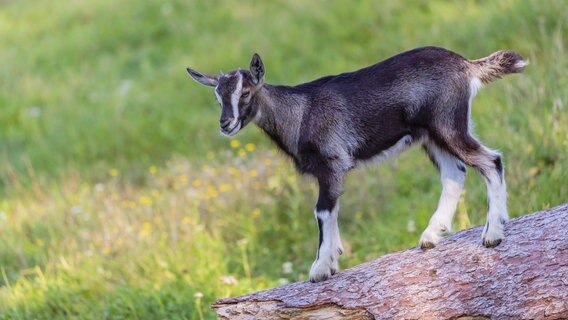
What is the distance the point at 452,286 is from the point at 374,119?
112 cm

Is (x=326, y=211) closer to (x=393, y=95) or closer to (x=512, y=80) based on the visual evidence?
(x=393, y=95)

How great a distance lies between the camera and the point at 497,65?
193 inches

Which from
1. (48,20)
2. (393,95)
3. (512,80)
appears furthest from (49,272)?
(48,20)

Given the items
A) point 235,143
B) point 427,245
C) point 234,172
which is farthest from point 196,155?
point 427,245

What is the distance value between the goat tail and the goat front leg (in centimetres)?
106

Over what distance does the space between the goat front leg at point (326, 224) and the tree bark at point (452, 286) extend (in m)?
0.09

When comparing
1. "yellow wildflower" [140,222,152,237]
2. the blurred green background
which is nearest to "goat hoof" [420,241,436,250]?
the blurred green background

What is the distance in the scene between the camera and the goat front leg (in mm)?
4797

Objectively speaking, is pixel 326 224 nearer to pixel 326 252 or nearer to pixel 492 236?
pixel 326 252

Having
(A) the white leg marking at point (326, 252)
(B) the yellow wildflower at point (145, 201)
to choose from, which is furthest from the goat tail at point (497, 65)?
(B) the yellow wildflower at point (145, 201)

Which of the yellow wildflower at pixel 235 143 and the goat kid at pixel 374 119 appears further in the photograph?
the yellow wildflower at pixel 235 143

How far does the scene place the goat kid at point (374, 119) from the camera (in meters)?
4.68

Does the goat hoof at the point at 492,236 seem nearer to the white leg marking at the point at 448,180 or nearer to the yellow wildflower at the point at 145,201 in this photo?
the white leg marking at the point at 448,180

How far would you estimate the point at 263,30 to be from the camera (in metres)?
12.4
